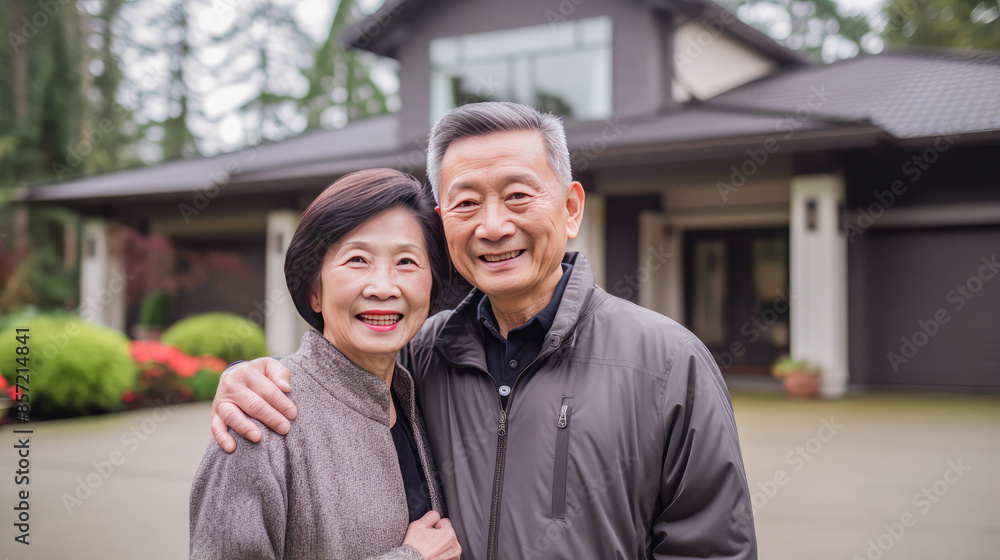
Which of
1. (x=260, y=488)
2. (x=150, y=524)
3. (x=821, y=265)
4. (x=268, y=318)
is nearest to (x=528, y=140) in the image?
(x=260, y=488)

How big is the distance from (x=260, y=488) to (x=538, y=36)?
1282 cm

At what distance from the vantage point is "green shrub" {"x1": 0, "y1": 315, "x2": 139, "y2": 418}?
9438 millimetres

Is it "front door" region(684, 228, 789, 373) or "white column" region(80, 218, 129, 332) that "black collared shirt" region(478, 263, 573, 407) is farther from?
"white column" region(80, 218, 129, 332)

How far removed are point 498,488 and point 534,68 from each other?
1242 centimetres

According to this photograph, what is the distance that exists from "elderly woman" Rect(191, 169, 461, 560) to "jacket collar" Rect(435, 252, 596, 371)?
0.14 m

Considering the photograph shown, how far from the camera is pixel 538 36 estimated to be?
529 inches

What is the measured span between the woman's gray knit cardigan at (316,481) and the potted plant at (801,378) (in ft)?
33.1

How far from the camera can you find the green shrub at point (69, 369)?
944 centimetres

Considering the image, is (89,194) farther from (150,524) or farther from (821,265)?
(821,265)

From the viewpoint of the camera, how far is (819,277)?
11078 millimetres

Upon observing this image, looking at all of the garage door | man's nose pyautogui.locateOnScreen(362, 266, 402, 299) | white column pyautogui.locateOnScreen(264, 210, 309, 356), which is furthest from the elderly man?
white column pyautogui.locateOnScreen(264, 210, 309, 356)

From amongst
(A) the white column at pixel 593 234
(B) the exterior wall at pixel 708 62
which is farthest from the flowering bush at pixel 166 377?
(B) the exterior wall at pixel 708 62

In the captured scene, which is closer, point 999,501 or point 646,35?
point 999,501

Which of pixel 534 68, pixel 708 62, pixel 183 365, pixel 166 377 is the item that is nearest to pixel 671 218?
pixel 708 62
